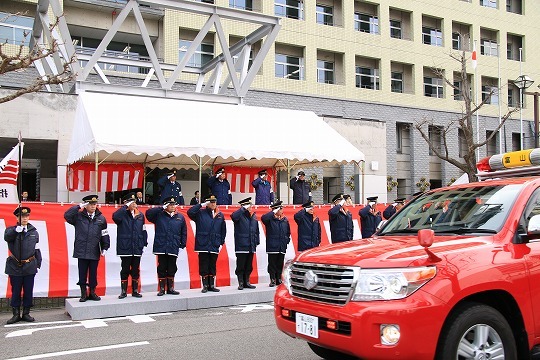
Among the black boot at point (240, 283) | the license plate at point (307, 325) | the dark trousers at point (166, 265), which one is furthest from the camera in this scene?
the black boot at point (240, 283)

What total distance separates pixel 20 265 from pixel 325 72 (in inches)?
927

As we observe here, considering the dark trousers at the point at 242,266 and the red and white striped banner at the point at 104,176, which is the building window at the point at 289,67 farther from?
the dark trousers at the point at 242,266

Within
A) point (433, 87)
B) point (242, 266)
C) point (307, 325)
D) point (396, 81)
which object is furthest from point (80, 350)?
point (433, 87)

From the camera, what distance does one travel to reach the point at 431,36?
1319 inches

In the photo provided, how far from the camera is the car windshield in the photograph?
4853 millimetres

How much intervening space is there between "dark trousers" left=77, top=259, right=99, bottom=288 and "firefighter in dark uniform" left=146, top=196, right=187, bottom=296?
108cm

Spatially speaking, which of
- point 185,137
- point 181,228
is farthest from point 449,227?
point 185,137

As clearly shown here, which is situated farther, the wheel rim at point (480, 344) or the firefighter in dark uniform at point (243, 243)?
the firefighter in dark uniform at point (243, 243)

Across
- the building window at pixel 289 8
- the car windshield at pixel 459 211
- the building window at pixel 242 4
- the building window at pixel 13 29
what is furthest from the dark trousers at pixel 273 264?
the building window at pixel 289 8

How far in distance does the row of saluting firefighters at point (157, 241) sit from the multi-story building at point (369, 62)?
1021 centimetres

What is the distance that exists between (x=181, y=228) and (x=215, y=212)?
88cm

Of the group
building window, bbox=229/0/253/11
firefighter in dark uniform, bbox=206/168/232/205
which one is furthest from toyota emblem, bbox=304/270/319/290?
building window, bbox=229/0/253/11

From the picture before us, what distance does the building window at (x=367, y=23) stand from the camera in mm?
31141

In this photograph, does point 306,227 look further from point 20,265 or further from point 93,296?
point 20,265
